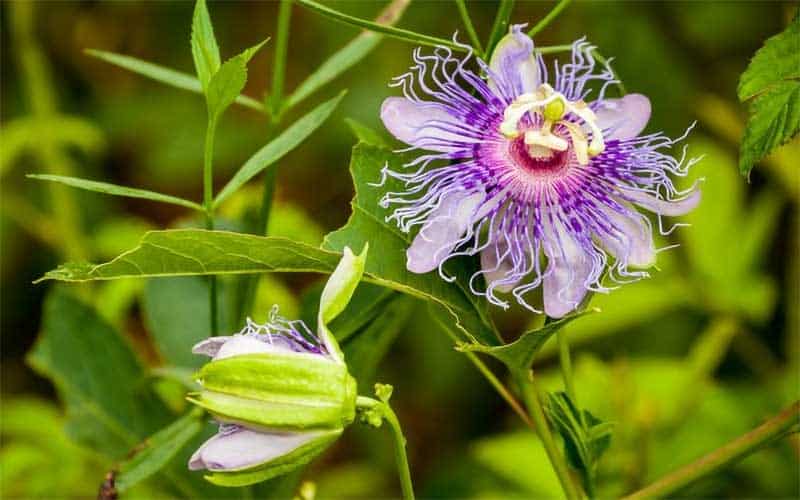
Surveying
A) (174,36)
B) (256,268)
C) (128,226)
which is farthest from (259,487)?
(174,36)

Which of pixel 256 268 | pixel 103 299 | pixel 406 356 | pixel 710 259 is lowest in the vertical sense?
pixel 406 356

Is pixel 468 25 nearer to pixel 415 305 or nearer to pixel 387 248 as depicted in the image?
pixel 387 248

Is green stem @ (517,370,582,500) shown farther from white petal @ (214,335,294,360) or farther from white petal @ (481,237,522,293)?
white petal @ (214,335,294,360)

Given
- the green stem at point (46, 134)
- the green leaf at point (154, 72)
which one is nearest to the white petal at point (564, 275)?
the green leaf at point (154, 72)

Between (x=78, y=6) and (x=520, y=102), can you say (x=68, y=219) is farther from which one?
(x=520, y=102)

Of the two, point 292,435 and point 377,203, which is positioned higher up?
point 377,203

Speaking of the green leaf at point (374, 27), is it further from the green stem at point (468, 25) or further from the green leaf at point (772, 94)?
the green leaf at point (772, 94)
